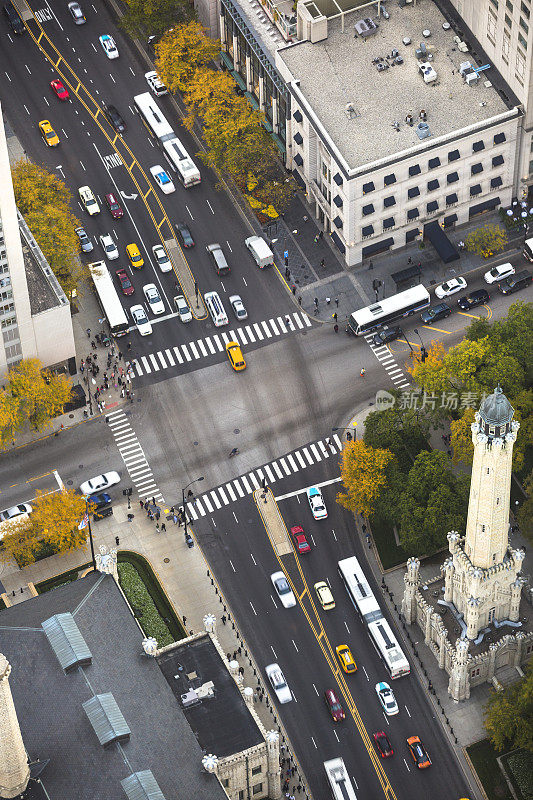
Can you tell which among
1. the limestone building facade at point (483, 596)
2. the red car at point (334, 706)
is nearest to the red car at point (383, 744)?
the red car at point (334, 706)

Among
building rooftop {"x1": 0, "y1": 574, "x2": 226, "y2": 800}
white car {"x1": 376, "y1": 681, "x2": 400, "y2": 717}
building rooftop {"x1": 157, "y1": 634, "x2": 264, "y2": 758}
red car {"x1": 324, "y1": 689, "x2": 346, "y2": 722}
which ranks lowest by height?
white car {"x1": 376, "y1": 681, "x2": 400, "y2": 717}

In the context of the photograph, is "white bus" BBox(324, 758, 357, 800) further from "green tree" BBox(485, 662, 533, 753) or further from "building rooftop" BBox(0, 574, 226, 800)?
"building rooftop" BBox(0, 574, 226, 800)

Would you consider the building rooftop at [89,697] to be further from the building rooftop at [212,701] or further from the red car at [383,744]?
the red car at [383,744]

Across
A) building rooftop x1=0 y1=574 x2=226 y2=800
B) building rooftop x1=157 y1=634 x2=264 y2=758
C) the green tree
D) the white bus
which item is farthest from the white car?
building rooftop x1=0 y1=574 x2=226 y2=800

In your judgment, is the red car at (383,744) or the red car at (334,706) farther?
the red car at (334,706)

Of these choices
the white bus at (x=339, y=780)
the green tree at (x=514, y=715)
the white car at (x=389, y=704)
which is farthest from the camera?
the white car at (x=389, y=704)

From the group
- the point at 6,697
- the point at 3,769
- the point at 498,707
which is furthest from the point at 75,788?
the point at 498,707

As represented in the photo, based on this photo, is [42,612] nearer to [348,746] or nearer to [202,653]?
[202,653]

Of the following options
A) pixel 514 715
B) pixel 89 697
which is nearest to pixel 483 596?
pixel 514 715
